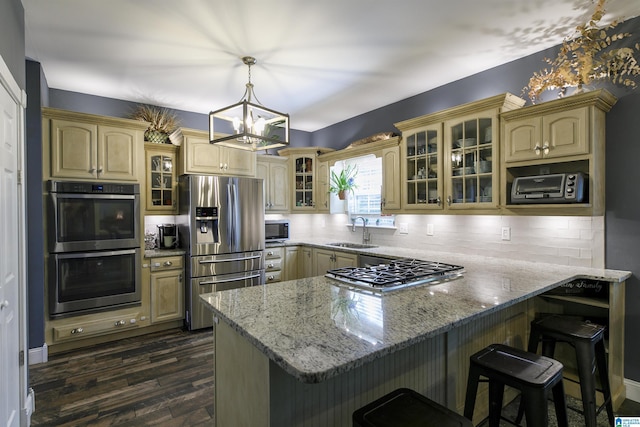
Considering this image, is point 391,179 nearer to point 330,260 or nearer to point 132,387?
point 330,260

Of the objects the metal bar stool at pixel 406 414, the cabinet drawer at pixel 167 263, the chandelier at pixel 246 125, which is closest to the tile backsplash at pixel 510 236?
the chandelier at pixel 246 125

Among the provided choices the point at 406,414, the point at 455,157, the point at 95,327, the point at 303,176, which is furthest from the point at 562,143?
the point at 95,327

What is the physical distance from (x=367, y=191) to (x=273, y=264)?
64.0 inches

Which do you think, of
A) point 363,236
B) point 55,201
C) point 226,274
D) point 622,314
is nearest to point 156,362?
point 226,274

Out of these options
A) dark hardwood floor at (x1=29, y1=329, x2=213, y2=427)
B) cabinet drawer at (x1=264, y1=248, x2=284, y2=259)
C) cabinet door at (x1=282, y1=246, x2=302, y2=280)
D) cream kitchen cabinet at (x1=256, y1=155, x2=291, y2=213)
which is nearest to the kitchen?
dark hardwood floor at (x1=29, y1=329, x2=213, y2=427)

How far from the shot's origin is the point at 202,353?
3.15 m

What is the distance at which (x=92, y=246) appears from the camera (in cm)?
326

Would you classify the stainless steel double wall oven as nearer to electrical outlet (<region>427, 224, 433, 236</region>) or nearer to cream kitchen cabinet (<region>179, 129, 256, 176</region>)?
cream kitchen cabinet (<region>179, 129, 256, 176</region>)

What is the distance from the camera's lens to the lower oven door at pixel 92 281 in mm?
3105

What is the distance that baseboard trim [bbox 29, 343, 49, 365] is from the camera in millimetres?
2969

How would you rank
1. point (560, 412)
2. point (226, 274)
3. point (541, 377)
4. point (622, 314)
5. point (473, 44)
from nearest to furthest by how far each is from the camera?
point (541, 377)
point (560, 412)
point (622, 314)
point (473, 44)
point (226, 274)

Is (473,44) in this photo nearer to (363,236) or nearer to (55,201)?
(363,236)

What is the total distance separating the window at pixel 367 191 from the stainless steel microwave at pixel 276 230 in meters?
0.98

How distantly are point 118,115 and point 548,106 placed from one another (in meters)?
4.42
